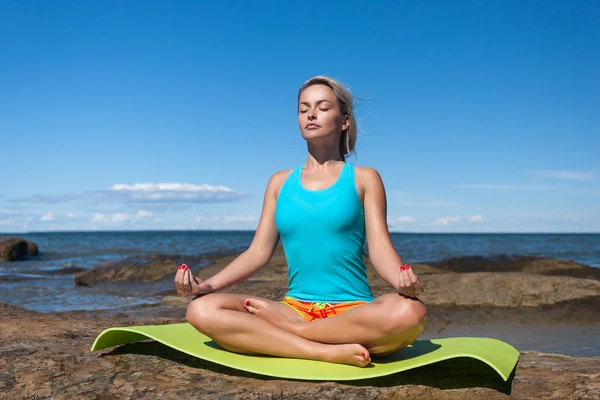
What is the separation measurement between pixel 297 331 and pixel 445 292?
5858 mm

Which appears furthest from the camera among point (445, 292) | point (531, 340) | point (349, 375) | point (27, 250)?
point (27, 250)

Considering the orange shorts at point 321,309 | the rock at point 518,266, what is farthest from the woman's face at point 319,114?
the rock at point 518,266

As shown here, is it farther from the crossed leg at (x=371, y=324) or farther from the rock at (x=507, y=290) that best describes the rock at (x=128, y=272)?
the crossed leg at (x=371, y=324)

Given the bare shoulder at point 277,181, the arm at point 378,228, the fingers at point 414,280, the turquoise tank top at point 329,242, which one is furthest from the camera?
the bare shoulder at point 277,181

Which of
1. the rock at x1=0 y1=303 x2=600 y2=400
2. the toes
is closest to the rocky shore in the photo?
the rock at x1=0 y1=303 x2=600 y2=400

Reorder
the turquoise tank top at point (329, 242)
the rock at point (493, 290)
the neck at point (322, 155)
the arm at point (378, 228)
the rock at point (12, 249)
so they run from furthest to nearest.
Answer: the rock at point (12, 249) → the rock at point (493, 290) → the neck at point (322, 155) → the turquoise tank top at point (329, 242) → the arm at point (378, 228)

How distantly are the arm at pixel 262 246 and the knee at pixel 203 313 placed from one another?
0.28 metres

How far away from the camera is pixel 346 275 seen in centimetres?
329

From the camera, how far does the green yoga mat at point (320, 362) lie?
2.78 m

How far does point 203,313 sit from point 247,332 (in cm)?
25

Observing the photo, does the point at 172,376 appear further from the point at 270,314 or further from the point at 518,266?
the point at 518,266

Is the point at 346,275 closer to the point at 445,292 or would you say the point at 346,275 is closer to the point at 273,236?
the point at 273,236

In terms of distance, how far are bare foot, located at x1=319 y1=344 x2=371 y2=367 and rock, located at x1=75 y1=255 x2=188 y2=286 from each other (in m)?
10.1

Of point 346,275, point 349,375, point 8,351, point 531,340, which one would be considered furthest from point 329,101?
point 531,340
